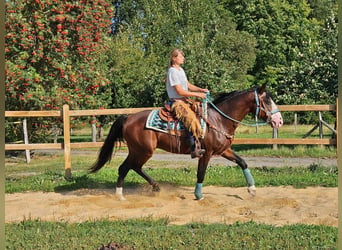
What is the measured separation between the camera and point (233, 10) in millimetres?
37156

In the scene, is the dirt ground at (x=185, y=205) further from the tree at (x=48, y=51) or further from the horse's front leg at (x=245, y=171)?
the tree at (x=48, y=51)

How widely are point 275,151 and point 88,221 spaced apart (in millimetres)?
9525

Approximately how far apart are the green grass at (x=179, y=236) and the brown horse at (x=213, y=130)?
81.5 inches

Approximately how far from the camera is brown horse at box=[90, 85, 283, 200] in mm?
6969

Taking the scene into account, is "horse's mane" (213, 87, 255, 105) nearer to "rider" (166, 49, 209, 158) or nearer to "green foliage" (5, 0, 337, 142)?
"rider" (166, 49, 209, 158)

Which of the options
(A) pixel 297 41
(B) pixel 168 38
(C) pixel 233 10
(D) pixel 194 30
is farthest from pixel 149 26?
(A) pixel 297 41

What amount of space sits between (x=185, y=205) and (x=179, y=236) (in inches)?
83.6

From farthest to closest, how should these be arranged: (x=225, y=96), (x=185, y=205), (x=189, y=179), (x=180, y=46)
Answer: (x=180, y=46) < (x=189, y=179) < (x=225, y=96) < (x=185, y=205)

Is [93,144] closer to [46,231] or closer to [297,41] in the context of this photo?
[46,231]

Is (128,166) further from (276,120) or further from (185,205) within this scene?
(276,120)

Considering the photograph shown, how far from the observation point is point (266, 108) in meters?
6.91

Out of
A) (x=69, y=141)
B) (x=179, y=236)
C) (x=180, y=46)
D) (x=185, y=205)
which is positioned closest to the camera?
(x=179, y=236)

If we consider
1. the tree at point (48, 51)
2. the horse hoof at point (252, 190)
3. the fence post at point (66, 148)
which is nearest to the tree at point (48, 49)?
the tree at point (48, 51)

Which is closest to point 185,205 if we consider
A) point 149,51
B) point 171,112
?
point 171,112
